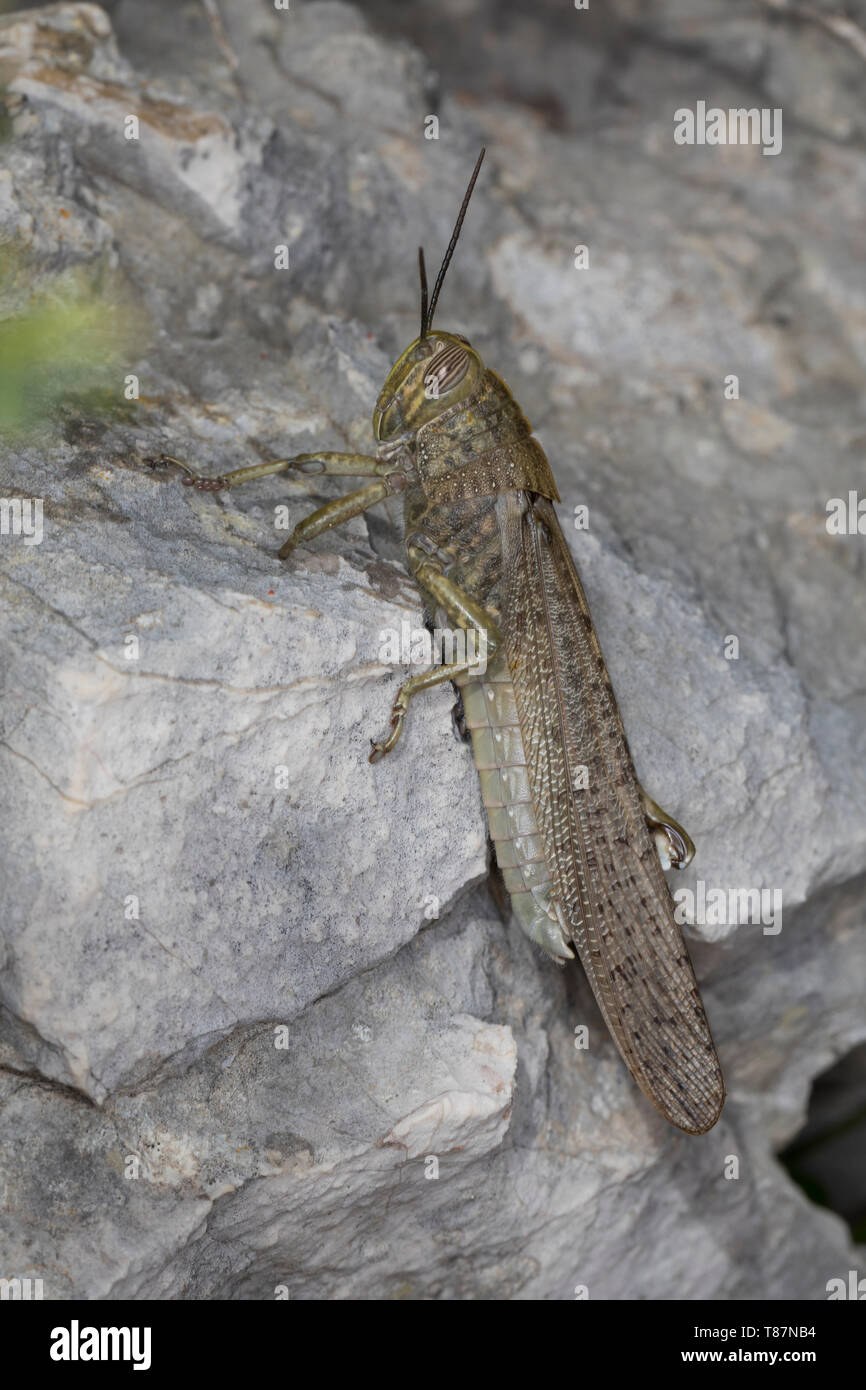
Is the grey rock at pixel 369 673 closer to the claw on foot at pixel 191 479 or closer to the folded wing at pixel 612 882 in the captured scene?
the claw on foot at pixel 191 479

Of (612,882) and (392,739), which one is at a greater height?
(392,739)

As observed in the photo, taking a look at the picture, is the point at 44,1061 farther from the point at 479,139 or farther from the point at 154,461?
the point at 479,139

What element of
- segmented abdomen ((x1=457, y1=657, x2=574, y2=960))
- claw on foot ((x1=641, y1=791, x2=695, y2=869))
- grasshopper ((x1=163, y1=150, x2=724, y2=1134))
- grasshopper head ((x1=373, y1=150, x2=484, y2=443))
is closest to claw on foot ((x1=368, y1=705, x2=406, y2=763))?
grasshopper ((x1=163, y1=150, x2=724, y2=1134))

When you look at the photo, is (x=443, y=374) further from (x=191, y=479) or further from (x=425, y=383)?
(x=191, y=479)

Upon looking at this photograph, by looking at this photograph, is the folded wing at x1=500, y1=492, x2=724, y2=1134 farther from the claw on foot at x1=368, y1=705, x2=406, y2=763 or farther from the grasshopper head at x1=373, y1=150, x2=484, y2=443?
the grasshopper head at x1=373, y1=150, x2=484, y2=443

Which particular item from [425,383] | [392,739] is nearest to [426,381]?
[425,383]

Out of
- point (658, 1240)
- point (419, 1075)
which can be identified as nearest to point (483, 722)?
point (419, 1075)
